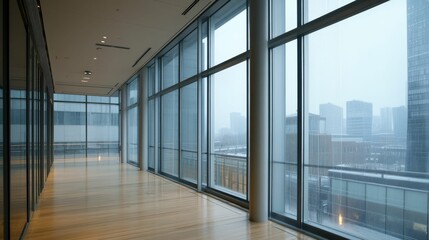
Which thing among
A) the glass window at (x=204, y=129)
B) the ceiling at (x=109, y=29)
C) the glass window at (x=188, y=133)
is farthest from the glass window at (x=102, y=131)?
the glass window at (x=204, y=129)

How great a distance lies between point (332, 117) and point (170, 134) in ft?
20.1

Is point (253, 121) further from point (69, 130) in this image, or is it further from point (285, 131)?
point (69, 130)

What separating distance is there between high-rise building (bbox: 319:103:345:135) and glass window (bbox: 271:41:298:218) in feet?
1.60

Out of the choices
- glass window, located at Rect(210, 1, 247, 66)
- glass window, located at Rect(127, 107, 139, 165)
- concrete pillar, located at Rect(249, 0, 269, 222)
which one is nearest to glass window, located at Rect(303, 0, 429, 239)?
concrete pillar, located at Rect(249, 0, 269, 222)

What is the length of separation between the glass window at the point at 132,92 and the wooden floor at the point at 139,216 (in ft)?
20.6

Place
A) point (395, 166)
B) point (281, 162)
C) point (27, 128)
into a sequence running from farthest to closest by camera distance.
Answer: point (281, 162) < point (27, 128) < point (395, 166)

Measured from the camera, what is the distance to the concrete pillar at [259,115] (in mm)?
4457

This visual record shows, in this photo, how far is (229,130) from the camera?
6.06 m

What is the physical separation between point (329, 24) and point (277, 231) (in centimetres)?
284

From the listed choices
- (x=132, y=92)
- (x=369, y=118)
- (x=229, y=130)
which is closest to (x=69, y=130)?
(x=132, y=92)

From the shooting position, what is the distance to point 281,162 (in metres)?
4.54

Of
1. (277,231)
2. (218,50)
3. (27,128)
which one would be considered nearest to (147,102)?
(218,50)

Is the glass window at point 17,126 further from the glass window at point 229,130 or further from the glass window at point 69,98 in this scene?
the glass window at point 69,98

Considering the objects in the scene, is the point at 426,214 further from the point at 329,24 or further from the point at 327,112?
the point at 329,24
